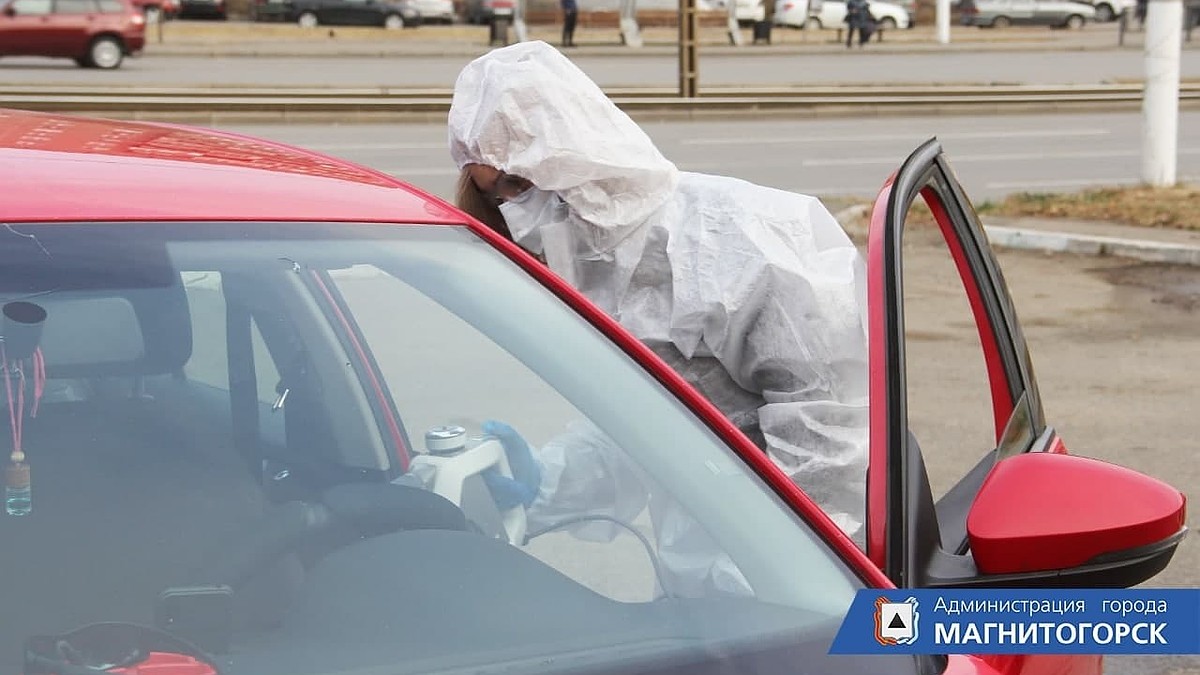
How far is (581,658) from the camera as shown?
1.56m

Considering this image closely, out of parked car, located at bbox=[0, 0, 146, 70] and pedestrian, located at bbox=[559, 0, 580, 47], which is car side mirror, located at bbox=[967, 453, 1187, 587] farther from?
pedestrian, located at bbox=[559, 0, 580, 47]

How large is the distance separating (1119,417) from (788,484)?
206 inches

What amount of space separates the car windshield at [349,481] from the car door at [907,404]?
6.8 inches

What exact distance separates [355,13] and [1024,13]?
2324 centimetres

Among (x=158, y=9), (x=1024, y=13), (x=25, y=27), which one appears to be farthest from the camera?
(x=1024, y=13)

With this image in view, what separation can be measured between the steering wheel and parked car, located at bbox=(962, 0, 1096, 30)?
54962 millimetres

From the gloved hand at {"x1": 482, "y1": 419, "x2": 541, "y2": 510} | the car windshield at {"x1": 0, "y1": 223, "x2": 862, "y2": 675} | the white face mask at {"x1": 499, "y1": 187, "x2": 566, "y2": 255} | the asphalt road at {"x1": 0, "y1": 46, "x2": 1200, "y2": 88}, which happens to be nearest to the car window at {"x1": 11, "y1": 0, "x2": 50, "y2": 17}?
the asphalt road at {"x1": 0, "y1": 46, "x2": 1200, "y2": 88}

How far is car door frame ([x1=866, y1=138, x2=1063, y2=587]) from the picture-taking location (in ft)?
6.26

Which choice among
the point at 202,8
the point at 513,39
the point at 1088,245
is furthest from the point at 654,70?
the point at 202,8

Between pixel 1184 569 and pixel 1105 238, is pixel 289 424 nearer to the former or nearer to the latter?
pixel 1184 569

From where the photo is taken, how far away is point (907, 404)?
2.44 meters

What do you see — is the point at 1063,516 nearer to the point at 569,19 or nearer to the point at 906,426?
the point at 906,426

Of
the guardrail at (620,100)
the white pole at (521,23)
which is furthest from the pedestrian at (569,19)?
the guardrail at (620,100)

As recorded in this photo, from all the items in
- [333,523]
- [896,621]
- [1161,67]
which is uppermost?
[333,523]
